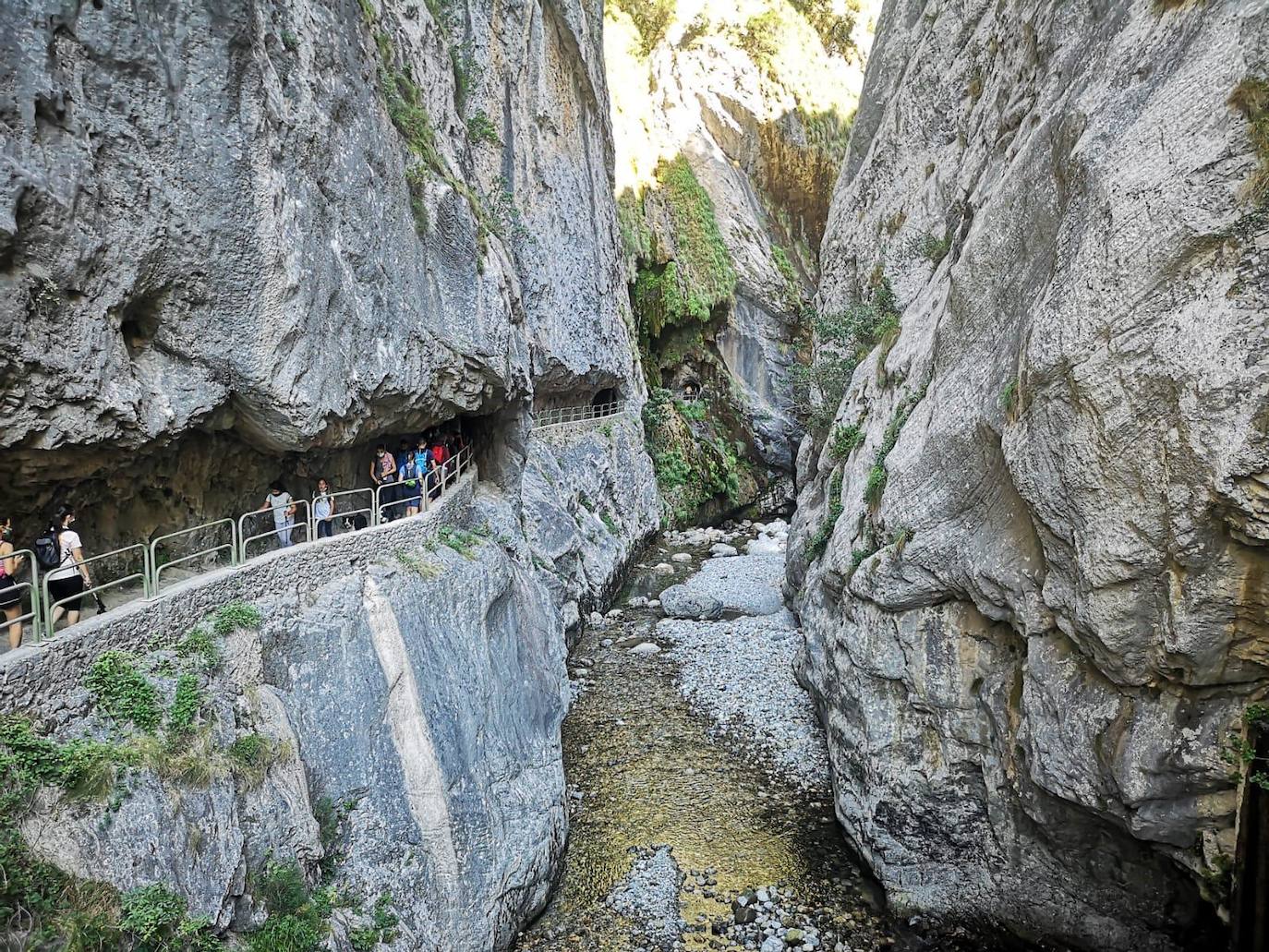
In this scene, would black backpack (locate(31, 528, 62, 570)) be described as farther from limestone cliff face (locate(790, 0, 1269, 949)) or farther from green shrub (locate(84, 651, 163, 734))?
limestone cliff face (locate(790, 0, 1269, 949))

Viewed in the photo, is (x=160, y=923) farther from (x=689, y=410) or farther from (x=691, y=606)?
(x=689, y=410)

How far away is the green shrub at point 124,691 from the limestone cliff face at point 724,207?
26598 mm

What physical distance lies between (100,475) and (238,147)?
467cm

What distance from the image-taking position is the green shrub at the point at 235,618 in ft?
28.1

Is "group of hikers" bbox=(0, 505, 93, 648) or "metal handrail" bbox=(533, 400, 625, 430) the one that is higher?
"metal handrail" bbox=(533, 400, 625, 430)

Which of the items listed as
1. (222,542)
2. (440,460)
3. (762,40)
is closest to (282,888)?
(222,542)

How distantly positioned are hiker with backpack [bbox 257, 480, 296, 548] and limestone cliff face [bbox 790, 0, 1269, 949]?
9.82 m

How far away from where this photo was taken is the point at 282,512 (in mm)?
10945

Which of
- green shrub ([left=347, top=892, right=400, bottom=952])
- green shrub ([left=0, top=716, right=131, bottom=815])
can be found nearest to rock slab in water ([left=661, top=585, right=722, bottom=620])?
green shrub ([left=347, top=892, right=400, bottom=952])

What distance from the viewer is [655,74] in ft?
127

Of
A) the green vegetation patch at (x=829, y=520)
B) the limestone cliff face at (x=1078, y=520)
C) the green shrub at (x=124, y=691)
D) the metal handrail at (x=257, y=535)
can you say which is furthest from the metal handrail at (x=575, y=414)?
the green shrub at (x=124, y=691)

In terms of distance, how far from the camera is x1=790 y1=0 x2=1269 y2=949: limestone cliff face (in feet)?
22.4

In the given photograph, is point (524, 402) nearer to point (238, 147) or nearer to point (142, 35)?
point (238, 147)

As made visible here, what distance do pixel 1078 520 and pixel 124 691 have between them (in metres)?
10.7
